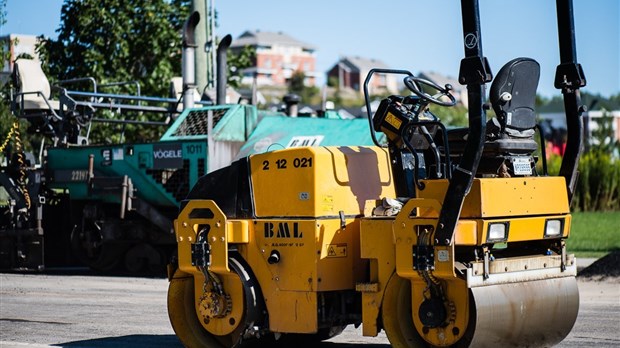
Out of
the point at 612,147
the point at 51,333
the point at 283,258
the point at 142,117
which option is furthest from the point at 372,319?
the point at 612,147

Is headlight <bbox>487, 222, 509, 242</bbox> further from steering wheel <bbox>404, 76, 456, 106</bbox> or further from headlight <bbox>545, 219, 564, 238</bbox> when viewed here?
steering wheel <bbox>404, 76, 456, 106</bbox>

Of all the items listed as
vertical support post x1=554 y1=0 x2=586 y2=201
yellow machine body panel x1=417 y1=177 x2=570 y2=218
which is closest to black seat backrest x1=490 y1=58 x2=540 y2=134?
yellow machine body panel x1=417 y1=177 x2=570 y2=218

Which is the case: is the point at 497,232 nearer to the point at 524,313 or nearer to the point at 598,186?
the point at 524,313

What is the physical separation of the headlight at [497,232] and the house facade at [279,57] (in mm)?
146602

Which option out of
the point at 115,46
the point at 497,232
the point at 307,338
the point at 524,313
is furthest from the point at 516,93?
the point at 115,46

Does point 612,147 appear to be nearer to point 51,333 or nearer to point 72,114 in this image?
point 72,114

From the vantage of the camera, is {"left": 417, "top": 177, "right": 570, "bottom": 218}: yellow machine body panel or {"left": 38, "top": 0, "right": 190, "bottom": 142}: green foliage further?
{"left": 38, "top": 0, "right": 190, "bottom": 142}: green foliage

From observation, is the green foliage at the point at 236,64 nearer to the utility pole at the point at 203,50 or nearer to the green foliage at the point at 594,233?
the utility pole at the point at 203,50

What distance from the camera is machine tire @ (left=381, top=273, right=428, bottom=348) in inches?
340

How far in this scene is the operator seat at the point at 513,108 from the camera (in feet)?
27.9

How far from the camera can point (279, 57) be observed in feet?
542

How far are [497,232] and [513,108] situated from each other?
0.97 metres

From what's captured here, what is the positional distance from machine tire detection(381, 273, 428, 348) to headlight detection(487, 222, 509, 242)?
29.5 inches

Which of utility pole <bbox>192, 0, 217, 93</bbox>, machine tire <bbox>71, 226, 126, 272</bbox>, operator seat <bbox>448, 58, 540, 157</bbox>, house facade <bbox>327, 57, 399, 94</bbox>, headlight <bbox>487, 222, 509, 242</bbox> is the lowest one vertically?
machine tire <bbox>71, 226, 126, 272</bbox>
